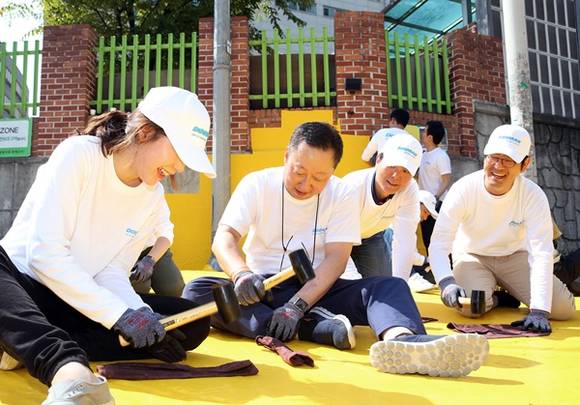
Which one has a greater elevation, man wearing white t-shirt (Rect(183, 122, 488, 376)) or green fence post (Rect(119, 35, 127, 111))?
green fence post (Rect(119, 35, 127, 111))

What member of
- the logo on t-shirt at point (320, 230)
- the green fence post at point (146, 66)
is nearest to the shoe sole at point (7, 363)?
the logo on t-shirt at point (320, 230)

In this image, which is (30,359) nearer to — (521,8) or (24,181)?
(521,8)

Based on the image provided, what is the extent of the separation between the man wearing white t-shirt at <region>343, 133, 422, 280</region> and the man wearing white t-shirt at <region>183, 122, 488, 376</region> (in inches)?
25.4

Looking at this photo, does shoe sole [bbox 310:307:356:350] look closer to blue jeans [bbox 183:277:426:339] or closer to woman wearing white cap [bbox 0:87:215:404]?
blue jeans [bbox 183:277:426:339]

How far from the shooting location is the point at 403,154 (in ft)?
12.6

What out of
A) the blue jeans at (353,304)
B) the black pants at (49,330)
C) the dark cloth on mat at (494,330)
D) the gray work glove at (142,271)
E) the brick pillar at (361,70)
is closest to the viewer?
the black pants at (49,330)

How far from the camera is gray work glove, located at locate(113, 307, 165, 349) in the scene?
210 cm

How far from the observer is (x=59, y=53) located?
26.9 ft

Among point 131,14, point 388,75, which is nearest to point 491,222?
point 388,75

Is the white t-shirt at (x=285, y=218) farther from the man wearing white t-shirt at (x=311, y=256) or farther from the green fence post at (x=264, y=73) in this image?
→ the green fence post at (x=264, y=73)

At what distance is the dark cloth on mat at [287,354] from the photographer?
2.54 meters

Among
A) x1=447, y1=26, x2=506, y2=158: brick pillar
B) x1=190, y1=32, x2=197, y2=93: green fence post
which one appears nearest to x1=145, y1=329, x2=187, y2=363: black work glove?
x1=190, y1=32, x2=197, y2=93: green fence post

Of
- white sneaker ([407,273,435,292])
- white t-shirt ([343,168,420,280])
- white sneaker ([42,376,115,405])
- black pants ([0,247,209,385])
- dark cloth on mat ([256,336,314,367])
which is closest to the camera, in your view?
white sneaker ([42,376,115,405])

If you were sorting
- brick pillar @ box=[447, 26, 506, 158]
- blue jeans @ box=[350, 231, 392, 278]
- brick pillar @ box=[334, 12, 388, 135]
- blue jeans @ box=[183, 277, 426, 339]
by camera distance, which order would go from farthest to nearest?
brick pillar @ box=[447, 26, 506, 158] → brick pillar @ box=[334, 12, 388, 135] → blue jeans @ box=[350, 231, 392, 278] → blue jeans @ box=[183, 277, 426, 339]
